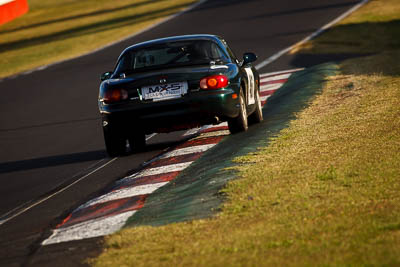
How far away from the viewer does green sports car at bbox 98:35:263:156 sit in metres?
10.8

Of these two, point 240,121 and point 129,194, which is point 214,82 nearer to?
point 240,121

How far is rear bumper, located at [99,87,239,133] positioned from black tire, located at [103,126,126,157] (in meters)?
0.20

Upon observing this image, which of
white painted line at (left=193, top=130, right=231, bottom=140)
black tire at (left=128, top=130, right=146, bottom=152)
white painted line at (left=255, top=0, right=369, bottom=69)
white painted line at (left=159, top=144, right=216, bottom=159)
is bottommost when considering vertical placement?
white painted line at (left=255, top=0, right=369, bottom=69)

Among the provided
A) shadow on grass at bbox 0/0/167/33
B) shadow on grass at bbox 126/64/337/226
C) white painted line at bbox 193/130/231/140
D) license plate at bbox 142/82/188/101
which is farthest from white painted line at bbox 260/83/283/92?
shadow on grass at bbox 0/0/167/33

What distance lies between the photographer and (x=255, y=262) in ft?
17.5

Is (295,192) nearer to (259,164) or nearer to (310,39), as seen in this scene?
(259,164)

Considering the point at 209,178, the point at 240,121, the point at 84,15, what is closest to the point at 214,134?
the point at 240,121

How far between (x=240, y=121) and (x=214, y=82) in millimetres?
834

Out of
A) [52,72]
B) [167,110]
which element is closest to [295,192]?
[167,110]

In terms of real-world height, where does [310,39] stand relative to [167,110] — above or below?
below

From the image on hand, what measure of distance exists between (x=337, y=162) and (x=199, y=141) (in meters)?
3.81

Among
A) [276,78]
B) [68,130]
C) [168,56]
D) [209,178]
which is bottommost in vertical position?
[276,78]

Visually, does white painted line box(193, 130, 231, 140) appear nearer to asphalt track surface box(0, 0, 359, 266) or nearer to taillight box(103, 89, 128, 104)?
asphalt track surface box(0, 0, 359, 266)

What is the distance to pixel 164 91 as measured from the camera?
10.8 metres
